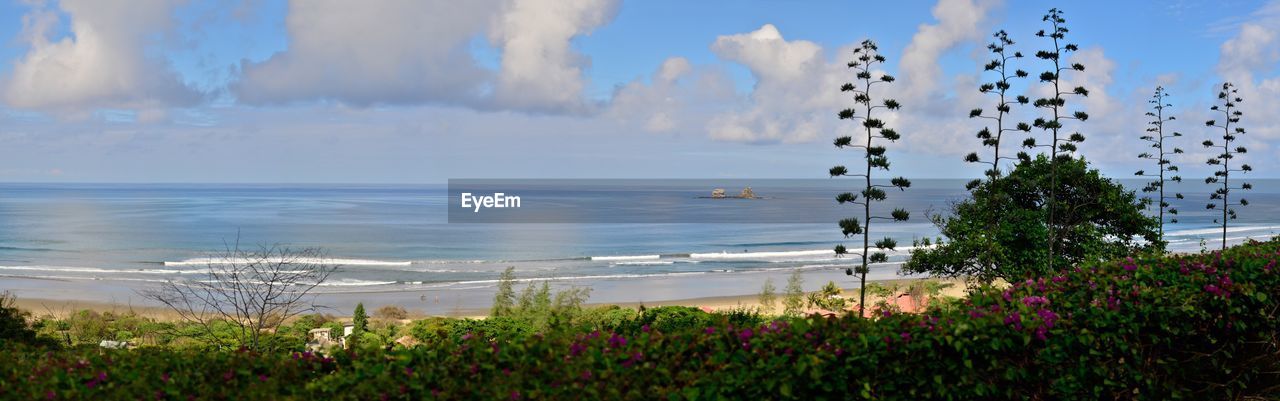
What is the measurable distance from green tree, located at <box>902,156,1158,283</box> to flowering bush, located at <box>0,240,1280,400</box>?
1405 cm

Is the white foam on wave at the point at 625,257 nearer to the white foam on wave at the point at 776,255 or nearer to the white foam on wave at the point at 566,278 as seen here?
the white foam on wave at the point at 776,255

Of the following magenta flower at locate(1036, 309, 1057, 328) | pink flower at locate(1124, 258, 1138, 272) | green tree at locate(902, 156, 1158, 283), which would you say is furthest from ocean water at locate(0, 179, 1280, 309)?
magenta flower at locate(1036, 309, 1057, 328)

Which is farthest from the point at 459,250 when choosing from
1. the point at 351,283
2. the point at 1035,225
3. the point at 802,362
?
the point at 802,362

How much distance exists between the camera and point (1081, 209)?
20.8m

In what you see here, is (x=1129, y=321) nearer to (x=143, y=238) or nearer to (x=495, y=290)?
(x=495, y=290)

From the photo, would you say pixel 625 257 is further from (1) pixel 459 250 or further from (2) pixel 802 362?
(2) pixel 802 362

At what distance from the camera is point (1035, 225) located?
19797 mm

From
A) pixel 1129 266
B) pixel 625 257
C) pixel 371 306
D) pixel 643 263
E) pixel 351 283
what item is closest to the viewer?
pixel 1129 266

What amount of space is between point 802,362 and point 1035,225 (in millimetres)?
17874

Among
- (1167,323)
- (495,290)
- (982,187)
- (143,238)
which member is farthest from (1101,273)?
(143,238)

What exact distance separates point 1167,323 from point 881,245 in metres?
11.1

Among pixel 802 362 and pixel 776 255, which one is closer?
pixel 802 362

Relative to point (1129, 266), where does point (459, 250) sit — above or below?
below

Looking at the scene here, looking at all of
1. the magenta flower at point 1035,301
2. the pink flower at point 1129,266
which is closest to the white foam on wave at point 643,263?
the pink flower at point 1129,266
